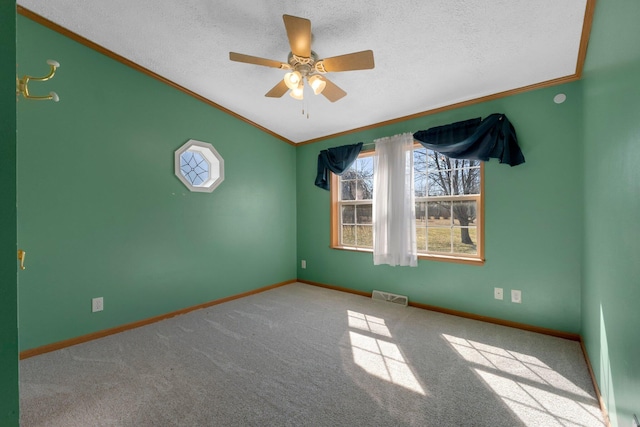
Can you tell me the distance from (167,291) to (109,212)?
99 cm

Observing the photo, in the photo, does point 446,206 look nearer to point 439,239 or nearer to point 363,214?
point 439,239

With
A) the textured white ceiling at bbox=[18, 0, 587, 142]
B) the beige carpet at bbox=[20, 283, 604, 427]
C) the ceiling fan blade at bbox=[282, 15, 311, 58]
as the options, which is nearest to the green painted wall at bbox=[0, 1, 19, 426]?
the beige carpet at bbox=[20, 283, 604, 427]

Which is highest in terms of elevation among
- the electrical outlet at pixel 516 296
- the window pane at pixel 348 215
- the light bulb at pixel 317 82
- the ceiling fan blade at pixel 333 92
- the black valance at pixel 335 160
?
the ceiling fan blade at pixel 333 92

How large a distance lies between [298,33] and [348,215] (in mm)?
2543

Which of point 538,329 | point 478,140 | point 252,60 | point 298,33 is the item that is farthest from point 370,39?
point 538,329

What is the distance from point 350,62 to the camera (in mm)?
1800

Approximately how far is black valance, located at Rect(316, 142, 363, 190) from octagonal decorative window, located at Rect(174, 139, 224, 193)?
138 centimetres

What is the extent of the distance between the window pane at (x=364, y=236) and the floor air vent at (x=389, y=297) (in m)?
0.64

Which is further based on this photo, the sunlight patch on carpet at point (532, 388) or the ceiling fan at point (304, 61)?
the ceiling fan at point (304, 61)

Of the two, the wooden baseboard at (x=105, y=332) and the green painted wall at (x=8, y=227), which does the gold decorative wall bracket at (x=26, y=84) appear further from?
the wooden baseboard at (x=105, y=332)

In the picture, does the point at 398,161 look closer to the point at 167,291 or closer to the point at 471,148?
the point at 471,148

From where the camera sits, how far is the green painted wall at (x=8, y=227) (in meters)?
0.63

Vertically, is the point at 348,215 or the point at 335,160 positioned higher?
the point at 335,160

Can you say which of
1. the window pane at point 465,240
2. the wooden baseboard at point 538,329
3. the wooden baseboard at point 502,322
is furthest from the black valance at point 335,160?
the wooden baseboard at point 502,322
